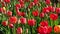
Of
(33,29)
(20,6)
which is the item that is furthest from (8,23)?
(20,6)

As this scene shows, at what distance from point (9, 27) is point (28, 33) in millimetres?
229

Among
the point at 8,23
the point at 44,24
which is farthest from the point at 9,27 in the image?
the point at 44,24

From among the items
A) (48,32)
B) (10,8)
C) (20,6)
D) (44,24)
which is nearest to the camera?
(48,32)

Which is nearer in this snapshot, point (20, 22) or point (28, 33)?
point (28, 33)

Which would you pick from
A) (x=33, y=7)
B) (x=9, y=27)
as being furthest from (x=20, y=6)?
(x=9, y=27)

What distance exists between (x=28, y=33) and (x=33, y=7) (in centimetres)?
107

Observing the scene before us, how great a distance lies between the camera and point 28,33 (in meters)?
2.25

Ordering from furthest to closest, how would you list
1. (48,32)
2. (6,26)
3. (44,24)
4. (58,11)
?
(58,11), (6,26), (44,24), (48,32)

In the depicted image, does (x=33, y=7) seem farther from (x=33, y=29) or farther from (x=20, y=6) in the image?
(x=33, y=29)

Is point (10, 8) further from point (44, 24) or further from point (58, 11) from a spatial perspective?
point (44, 24)

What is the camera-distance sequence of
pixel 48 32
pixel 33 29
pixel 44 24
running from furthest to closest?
pixel 33 29 → pixel 44 24 → pixel 48 32

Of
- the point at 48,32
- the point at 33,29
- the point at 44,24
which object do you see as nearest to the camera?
the point at 48,32

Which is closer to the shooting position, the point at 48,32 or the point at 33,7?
the point at 48,32

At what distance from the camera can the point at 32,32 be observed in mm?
2311
